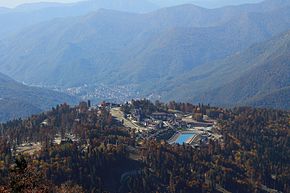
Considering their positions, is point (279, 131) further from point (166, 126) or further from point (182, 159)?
point (182, 159)

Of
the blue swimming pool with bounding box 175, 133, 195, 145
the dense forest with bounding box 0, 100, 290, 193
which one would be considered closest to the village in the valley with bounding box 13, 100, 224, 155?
the blue swimming pool with bounding box 175, 133, 195, 145

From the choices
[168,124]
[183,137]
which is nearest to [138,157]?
[183,137]

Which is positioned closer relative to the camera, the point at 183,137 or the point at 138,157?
the point at 138,157

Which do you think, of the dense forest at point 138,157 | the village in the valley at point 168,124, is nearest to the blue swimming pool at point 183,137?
the village in the valley at point 168,124

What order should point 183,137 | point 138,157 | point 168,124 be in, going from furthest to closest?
point 168,124, point 183,137, point 138,157

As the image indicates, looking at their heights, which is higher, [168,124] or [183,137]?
[168,124]

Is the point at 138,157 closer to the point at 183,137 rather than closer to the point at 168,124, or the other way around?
the point at 183,137

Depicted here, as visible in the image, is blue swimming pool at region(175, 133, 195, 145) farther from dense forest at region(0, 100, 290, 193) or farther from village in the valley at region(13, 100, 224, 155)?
dense forest at region(0, 100, 290, 193)

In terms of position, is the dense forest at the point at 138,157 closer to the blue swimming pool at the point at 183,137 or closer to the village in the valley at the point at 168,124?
the village in the valley at the point at 168,124

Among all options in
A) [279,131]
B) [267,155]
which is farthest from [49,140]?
[279,131]
